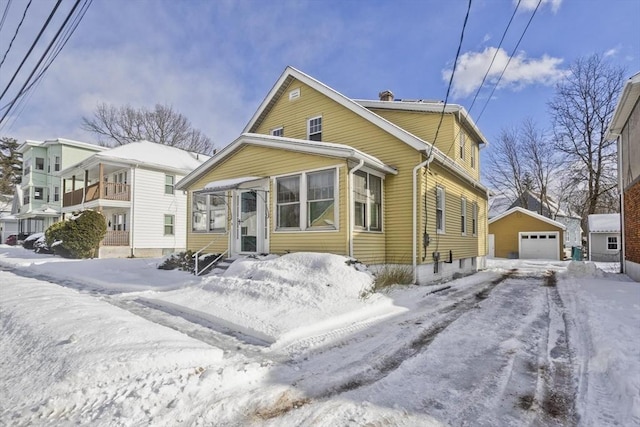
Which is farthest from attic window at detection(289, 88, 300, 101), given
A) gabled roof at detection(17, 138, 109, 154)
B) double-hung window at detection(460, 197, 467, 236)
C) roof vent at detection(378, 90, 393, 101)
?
gabled roof at detection(17, 138, 109, 154)

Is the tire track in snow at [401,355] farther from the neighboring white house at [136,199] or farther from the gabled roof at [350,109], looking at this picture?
the neighboring white house at [136,199]

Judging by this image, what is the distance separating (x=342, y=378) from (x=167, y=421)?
5.65 feet

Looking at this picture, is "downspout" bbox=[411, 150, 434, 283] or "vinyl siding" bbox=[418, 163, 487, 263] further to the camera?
"vinyl siding" bbox=[418, 163, 487, 263]

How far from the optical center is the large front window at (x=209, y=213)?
1261cm

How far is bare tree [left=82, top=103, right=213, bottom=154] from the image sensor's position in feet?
116

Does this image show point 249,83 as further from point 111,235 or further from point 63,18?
point 111,235

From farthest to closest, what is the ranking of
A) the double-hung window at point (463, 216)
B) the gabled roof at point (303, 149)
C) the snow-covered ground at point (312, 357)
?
the double-hung window at point (463, 216)
the gabled roof at point (303, 149)
the snow-covered ground at point (312, 357)

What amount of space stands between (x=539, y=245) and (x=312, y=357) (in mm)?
28891

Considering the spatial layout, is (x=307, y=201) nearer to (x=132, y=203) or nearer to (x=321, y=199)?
(x=321, y=199)

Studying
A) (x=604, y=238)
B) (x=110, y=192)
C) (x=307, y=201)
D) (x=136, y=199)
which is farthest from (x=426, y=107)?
(x=604, y=238)

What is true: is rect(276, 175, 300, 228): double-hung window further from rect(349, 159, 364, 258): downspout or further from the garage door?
the garage door

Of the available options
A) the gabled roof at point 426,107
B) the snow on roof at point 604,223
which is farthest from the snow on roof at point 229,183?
the snow on roof at point 604,223

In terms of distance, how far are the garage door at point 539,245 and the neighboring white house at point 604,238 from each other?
225 centimetres

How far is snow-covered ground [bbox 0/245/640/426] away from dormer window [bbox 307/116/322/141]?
6.78 m
